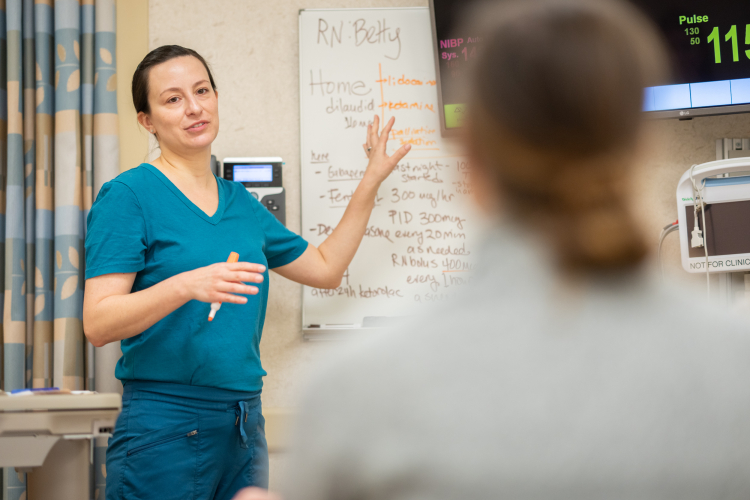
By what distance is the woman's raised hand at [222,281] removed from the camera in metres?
1.08

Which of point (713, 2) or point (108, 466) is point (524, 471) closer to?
point (108, 466)

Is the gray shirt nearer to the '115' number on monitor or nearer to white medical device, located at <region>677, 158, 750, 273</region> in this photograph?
white medical device, located at <region>677, 158, 750, 273</region>

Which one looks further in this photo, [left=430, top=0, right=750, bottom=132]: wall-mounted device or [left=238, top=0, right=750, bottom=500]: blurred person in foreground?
[left=430, top=0, right=750, bottom=132]: wall-mounted device

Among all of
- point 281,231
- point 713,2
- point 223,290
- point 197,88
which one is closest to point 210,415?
point 223,290

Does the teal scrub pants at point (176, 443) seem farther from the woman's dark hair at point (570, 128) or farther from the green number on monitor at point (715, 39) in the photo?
the green number on monitor at point (715, 39)

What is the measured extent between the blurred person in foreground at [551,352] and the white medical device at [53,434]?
2.42 ft

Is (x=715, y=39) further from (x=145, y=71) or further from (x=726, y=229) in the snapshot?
(x=145, y=71)

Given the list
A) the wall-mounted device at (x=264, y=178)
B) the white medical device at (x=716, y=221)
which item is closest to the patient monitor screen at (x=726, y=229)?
the white medical device at (x=716, y=221)

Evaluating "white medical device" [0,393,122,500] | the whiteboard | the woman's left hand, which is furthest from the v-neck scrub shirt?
the whiteboard

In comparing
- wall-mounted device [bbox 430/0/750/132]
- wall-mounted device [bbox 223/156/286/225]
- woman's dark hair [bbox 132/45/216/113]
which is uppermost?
wall-mounted device [bbox 430/0/750/132]

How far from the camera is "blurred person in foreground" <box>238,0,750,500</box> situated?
407 mm

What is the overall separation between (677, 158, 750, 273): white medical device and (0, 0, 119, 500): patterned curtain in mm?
1928

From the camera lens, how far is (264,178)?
2.09 m

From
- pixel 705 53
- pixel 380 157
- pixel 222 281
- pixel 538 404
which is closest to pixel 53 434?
pixel 222 281
